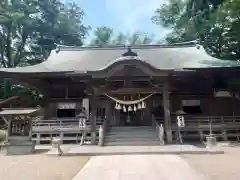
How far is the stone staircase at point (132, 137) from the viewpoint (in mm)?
13844

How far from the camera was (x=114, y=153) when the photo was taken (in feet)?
36.8

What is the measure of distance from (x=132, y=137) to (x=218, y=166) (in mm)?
6705

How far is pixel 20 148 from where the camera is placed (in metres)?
12.6

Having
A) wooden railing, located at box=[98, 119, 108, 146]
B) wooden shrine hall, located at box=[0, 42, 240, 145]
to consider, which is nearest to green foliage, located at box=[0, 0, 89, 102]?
wooden shrine hall, located at box=[0, 42, 240, 145]

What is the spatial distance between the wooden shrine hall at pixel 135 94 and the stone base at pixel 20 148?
303 cm

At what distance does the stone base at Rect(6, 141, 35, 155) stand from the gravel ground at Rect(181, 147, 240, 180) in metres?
7.27

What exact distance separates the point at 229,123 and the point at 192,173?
9.84 meters

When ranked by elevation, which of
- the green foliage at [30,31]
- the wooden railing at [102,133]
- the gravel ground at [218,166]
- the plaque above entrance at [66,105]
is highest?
the green foliage at [30,31]

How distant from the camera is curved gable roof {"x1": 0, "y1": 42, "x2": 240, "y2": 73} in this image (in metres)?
17.3

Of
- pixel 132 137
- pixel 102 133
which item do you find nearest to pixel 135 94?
pixel 132 137

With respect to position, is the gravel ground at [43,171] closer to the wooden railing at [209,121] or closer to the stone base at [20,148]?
the stone base at [20,148]

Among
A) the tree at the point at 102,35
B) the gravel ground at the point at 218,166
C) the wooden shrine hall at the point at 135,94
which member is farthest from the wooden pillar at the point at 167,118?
the tree at the point at 102,35

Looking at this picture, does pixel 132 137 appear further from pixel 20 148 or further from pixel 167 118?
pixel 20 148

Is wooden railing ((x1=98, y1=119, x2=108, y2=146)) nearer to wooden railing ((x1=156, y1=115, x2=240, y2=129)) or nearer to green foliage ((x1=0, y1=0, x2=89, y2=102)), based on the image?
wooden railing ((x1=156, y1=115, x2=240, y2=129))
